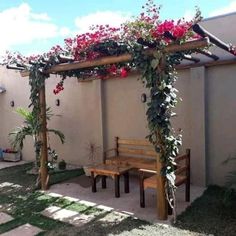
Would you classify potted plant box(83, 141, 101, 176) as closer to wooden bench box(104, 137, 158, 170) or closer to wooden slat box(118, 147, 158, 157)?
wooden bench box(104, 137, 158, 170)

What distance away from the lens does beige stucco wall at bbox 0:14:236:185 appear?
5.82 meters

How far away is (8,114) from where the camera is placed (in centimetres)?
1053

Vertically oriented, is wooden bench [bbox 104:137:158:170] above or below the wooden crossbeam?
below

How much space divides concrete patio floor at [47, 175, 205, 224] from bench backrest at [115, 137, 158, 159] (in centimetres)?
67

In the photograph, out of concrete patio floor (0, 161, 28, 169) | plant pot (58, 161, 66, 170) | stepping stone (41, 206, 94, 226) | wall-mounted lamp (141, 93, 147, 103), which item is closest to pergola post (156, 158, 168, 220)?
stepping stone (41, 206, 94, 226)

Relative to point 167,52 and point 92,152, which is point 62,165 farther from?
point 167,52

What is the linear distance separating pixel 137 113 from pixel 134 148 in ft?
2.91

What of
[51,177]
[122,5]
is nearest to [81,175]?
[51,177]

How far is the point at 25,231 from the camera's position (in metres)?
4.36

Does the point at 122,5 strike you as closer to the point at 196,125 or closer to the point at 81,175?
the point at 196,125

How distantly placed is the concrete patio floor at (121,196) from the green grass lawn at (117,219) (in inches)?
7.4

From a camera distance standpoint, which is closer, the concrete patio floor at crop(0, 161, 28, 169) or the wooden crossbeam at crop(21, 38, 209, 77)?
the wooden crossbeam at crop(21, 38, 209, 77)

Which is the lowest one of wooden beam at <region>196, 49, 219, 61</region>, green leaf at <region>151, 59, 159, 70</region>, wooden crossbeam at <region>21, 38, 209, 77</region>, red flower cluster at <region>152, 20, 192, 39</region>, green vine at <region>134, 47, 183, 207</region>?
green vine at <region>134, 47, 183, 207</region>

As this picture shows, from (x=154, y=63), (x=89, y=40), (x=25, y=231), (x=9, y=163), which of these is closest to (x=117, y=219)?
(x=25, y=231)
